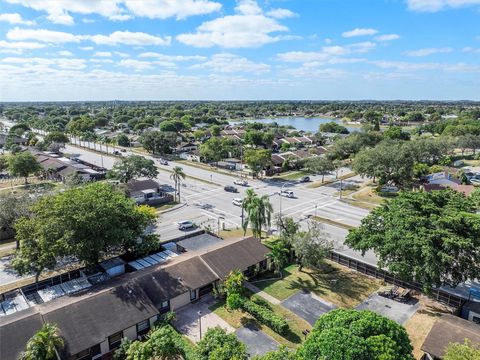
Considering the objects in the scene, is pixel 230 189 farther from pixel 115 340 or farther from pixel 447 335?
pixel 447 335

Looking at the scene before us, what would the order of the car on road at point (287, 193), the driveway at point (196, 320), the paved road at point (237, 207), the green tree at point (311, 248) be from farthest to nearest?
the car on road at point (287, 193), the paved road at point (237, 207), the green tree at point (311, 248), the driveway at point (196, 320)

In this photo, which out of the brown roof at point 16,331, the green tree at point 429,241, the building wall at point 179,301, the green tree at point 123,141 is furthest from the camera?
the green tree at point 123,141

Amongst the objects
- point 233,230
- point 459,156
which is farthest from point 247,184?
point 459,156

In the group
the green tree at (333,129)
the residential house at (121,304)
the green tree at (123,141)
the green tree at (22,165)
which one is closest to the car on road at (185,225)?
the residential house at (121,304)

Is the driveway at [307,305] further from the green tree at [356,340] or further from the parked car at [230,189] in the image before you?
the parked car at [230,189]

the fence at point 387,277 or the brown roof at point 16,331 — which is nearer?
the brown roof at point 16,331

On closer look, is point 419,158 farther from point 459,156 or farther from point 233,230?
point 233,230

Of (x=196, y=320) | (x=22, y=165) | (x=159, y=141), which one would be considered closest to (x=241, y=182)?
(x=159, y=141)

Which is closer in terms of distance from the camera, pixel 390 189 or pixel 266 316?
pixel 266 316

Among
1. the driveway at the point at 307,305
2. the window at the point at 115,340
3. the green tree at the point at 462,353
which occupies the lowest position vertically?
the driveway at the point at 307,305
